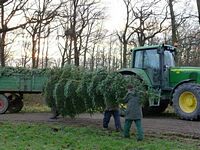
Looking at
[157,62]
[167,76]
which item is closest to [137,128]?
[167,76]

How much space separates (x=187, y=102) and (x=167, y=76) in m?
1.57

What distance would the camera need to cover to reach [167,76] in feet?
57.7

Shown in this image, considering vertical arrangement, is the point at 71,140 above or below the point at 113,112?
below

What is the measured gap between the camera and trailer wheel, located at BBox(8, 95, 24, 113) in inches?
792

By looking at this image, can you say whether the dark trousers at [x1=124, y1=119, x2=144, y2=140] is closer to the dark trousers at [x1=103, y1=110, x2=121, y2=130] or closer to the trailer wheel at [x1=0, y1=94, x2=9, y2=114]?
the dark trousers at [x1=103, y1=110, x2=121, y2=130]

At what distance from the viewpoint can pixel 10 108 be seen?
20109 mm

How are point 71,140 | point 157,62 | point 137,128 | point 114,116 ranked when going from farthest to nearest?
point 157,62 → point 114,116 → point 137,128 → point 71,140

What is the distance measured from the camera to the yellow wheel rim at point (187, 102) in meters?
16.3

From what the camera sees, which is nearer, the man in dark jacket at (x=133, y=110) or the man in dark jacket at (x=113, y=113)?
the man in dark jacket at (x=133, y=110)

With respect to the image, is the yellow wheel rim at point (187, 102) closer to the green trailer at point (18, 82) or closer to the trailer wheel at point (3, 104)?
the green trailer at point (18, 82)

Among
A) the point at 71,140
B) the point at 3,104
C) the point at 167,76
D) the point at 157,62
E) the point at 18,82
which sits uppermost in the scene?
the point at 157,62

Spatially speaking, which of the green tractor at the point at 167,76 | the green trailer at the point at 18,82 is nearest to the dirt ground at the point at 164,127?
the green tractor at the point at 167,76

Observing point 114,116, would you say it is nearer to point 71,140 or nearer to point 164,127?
point 164,127

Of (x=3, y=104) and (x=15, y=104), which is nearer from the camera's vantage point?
(x=3, y=104)
